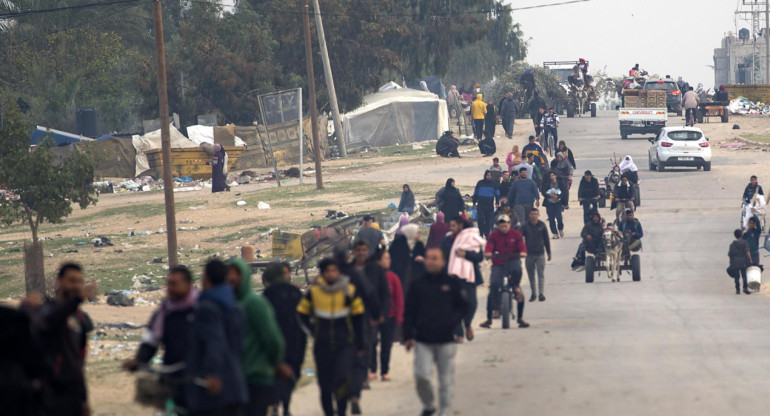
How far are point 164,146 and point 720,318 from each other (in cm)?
1219

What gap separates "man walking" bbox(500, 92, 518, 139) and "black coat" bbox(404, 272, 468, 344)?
110 ft

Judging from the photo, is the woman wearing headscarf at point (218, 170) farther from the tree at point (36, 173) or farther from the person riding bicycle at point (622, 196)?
the person riding bicycle at point (622, 196)

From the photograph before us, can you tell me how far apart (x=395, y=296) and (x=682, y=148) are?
2822cm

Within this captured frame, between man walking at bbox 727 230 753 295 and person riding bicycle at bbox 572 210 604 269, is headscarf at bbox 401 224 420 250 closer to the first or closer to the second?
person riding bicycle at bbox 572 210 604 269

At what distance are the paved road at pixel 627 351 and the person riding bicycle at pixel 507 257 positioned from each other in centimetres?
48

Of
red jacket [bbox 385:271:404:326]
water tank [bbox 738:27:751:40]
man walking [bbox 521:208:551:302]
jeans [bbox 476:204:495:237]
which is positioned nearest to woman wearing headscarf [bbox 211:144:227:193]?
jeans [bbox 476:204:495:237]

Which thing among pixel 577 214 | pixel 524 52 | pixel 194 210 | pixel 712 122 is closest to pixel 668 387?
pixel 577 214

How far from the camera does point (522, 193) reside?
74.4 ft

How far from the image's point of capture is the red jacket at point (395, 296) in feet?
36.9

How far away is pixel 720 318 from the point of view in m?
16.3

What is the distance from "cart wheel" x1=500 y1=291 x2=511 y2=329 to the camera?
15.5 m

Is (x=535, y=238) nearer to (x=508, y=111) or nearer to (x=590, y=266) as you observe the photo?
(x=590, y=266)

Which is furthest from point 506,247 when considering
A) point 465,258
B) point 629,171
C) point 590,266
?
point 629,171

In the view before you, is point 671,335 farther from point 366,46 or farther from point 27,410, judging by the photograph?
point 366,46
